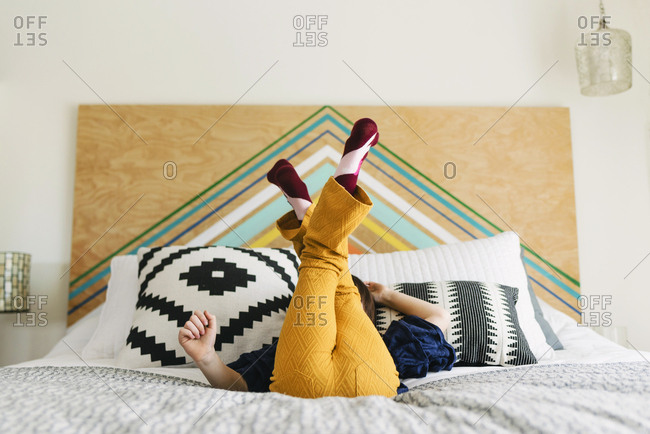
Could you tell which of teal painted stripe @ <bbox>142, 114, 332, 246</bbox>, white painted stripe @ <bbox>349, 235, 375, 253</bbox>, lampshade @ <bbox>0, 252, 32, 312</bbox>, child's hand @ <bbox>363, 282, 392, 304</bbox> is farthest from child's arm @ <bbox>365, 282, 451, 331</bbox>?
lampshade @ <bbox>0, 252, 32, 312</bbox>

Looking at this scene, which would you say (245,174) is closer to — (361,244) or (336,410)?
(361,244)

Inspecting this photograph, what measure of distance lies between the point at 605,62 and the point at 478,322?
138cm

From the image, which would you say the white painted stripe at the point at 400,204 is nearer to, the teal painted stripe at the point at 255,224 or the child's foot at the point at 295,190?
the teal painted stripe at the point at 255,224

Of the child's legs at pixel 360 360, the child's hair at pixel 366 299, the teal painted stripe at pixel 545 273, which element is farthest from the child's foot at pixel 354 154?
the teal painted stripe at pixel 545 273

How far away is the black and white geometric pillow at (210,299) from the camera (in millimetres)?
1483

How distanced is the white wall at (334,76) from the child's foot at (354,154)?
1.16 m

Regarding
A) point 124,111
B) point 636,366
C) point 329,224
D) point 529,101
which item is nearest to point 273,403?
point 329,224

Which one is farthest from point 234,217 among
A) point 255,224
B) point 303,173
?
point 303,173

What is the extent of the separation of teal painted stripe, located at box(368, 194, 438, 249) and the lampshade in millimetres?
1319

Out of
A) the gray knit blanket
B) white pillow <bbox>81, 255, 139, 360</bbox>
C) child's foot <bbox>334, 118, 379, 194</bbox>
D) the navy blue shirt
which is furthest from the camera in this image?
white pillow <bbox>81, 255, 139, 360</bbox>

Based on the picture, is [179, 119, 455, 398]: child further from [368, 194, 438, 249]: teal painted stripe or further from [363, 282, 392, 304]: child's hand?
[368, 194, 438, 249]: teal painted stripe

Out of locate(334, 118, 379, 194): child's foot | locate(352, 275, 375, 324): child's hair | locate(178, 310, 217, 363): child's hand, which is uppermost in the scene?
locate(334, 118, 379, 194): child's foot

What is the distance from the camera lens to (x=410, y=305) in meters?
1.47

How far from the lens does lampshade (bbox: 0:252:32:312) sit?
2.01 metres
